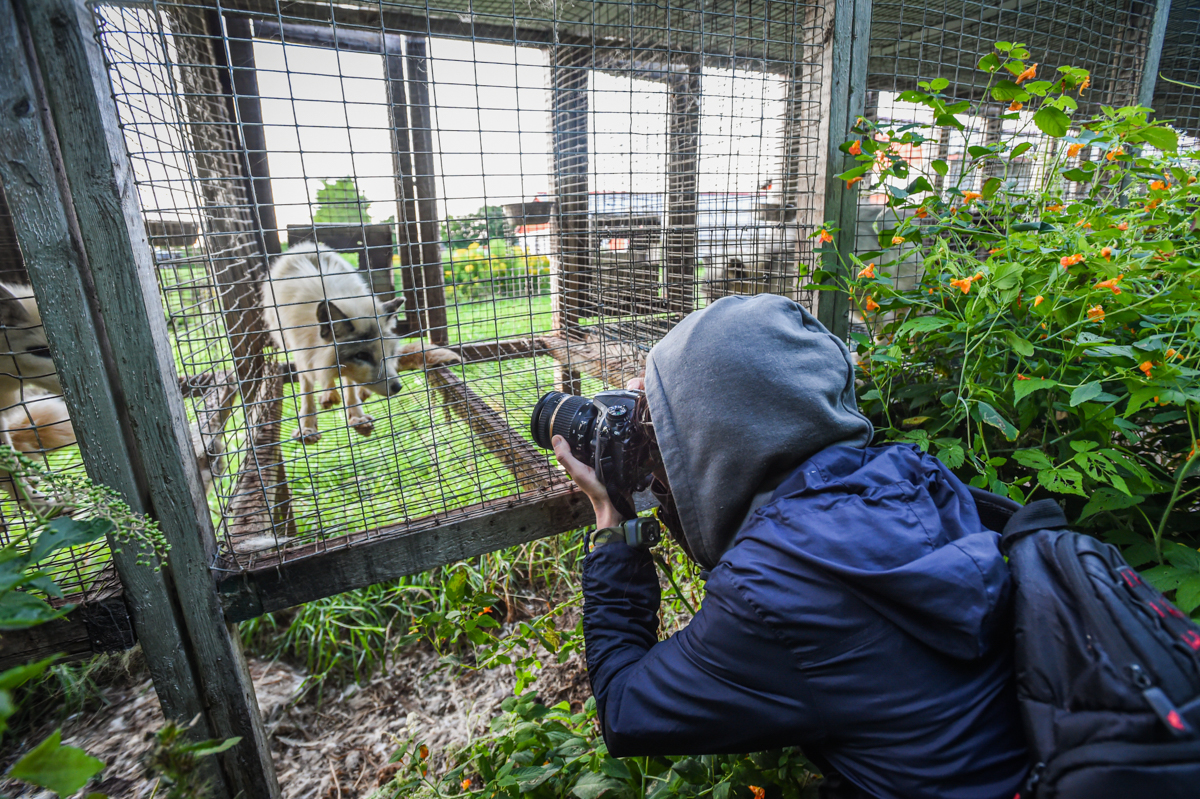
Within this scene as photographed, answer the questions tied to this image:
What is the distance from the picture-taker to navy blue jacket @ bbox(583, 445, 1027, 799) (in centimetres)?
97

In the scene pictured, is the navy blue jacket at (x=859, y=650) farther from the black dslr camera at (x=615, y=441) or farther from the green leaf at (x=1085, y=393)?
the green leaf at (x=1085, y=393)

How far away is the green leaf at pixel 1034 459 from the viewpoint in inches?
59.0

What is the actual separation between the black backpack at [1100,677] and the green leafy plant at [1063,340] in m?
0.59

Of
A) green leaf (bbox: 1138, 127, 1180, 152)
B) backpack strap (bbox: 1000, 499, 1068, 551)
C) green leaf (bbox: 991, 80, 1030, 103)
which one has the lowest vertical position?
backpack strap (bbox: 1000, 499, 1068, 551)

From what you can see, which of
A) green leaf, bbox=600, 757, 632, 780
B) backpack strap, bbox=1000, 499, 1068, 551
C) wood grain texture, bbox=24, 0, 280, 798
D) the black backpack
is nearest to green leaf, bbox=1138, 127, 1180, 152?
backpack strap, bbox=1000, 499, 1068, 551

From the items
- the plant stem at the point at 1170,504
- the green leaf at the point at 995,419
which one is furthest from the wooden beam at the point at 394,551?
the plant stem at the point at 1170,504

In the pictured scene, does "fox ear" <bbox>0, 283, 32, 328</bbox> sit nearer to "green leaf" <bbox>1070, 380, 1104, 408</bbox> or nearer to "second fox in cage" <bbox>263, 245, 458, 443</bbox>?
"second fox in cage" <bbox>263, 245, 458, 443</bbox>

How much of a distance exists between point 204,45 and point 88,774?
4.31 metres

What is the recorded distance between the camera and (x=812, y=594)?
1.01 meters

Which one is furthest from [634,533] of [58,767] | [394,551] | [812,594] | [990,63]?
[990,63]

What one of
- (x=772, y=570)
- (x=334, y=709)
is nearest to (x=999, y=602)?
(x=772, y=570)

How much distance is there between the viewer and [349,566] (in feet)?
6.03

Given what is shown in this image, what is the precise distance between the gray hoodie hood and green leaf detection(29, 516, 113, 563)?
3.30 feet

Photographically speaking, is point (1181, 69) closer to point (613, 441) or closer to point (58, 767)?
point (613, 441)
